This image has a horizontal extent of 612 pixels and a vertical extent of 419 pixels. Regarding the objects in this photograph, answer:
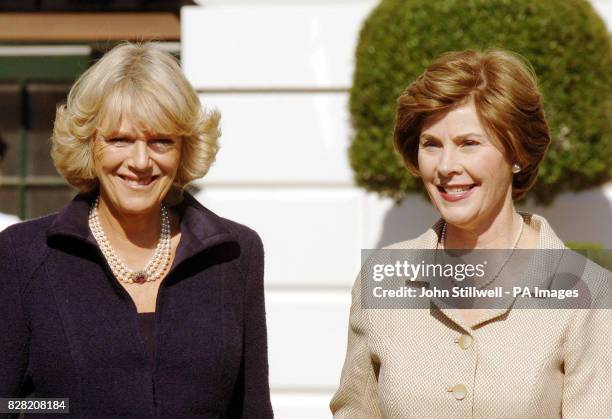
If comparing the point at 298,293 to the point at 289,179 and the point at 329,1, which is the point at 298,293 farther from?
the point at 329,1

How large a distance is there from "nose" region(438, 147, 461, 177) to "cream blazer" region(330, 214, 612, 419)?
28 centimetres

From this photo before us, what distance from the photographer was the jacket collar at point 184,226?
10.6 ft

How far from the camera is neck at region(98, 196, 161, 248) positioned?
3311mm

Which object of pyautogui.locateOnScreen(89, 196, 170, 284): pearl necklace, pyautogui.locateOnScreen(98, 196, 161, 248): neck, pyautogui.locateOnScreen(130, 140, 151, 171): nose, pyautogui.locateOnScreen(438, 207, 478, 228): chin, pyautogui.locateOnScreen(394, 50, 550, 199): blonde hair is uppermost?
pyautogui.locateOnScreen(394, 50, 550, 199): blonde hair

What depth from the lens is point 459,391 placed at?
2.97 metres

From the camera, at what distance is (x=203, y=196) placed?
6.07 m

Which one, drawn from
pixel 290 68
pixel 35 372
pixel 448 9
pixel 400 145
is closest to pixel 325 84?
pixel 290 68

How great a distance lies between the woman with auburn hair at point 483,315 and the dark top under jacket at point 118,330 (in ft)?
1.12

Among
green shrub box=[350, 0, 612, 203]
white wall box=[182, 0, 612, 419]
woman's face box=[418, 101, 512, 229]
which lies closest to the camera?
woman's face box=[418, 101, 512, 229]

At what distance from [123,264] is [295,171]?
A: 9.25ft

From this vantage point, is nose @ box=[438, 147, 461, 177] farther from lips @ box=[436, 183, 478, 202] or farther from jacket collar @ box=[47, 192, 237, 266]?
jacket collar @ box=[47, 192, 237, 266]

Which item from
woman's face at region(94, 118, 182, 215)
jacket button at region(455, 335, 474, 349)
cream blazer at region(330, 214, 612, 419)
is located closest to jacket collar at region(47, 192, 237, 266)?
woman's face at region(94, 118, 182, 215)

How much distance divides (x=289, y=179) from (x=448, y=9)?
131 centimetres

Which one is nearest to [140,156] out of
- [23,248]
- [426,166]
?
[23,248]
